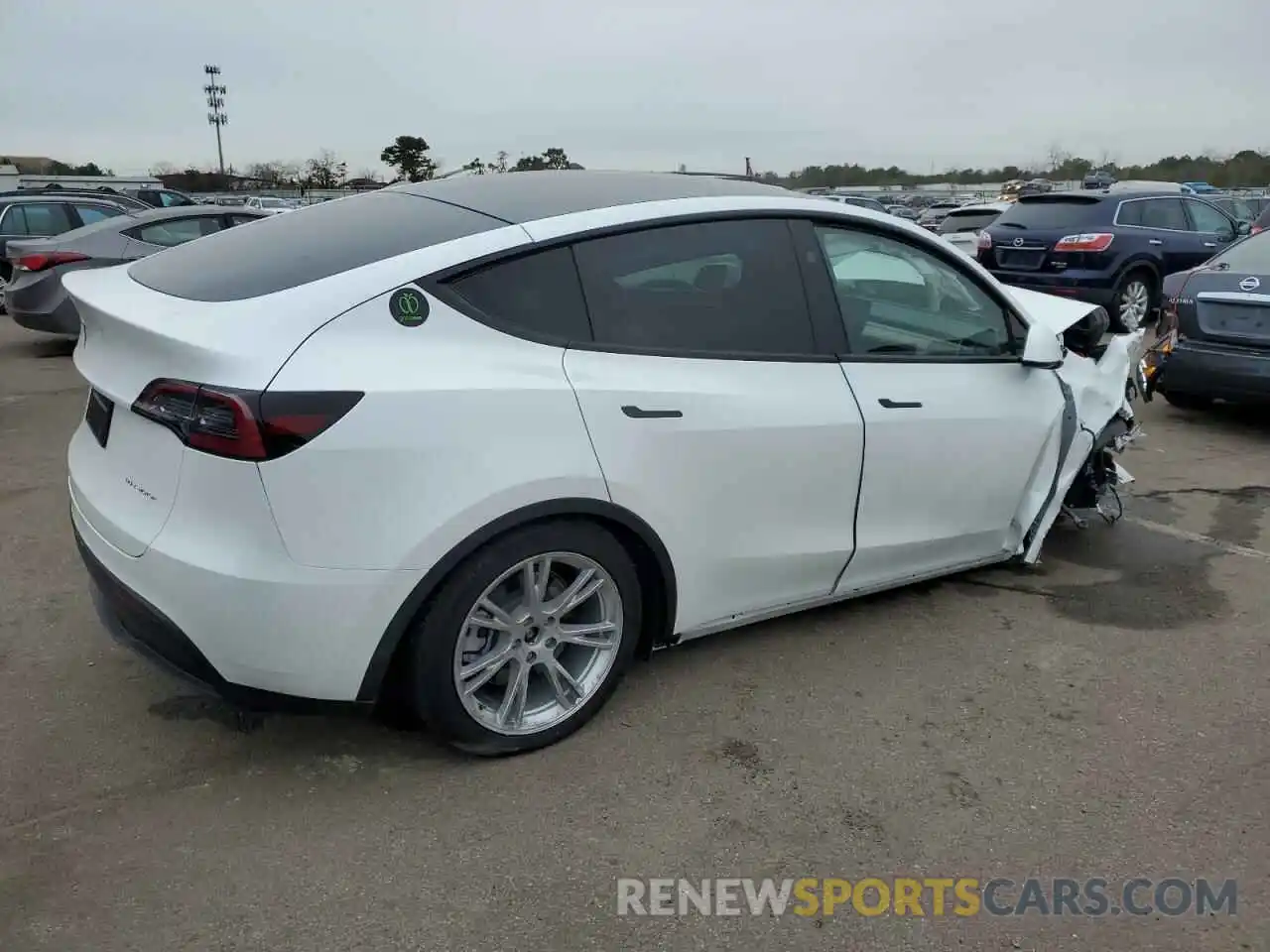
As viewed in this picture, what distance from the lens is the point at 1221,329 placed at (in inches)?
275

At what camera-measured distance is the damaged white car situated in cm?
260

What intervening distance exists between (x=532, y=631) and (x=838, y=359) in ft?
4.59

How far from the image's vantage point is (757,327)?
3400 millimetres

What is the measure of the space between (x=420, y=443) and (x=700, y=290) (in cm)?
115

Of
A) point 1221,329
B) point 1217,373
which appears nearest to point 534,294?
point 1217,373

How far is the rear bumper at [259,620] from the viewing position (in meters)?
2.58

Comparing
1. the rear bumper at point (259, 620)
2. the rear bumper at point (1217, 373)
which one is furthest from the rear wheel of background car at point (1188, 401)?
the rear bumper at point (259, 620)

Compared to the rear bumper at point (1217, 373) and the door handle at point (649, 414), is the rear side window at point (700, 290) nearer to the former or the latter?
A: the door handle at point (649, 414)

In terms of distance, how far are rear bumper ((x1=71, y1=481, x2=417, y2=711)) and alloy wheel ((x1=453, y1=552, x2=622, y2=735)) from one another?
304 mm

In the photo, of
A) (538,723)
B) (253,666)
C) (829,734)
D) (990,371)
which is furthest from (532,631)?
(990,371)

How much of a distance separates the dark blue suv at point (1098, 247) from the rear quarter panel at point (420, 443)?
1005 centimetres

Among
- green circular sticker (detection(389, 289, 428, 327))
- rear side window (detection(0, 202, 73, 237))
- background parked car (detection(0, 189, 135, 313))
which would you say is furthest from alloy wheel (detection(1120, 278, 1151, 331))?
rear side window (detection(0, 202, 73, 237))

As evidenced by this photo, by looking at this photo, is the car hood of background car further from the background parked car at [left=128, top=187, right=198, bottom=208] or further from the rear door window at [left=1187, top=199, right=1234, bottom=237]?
the background parked car at [left=128, top=187, right=198, bottom=208]

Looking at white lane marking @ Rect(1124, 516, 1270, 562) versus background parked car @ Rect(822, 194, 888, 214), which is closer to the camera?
white lane marking @ Rect(1124, 516, 1270, 562)
